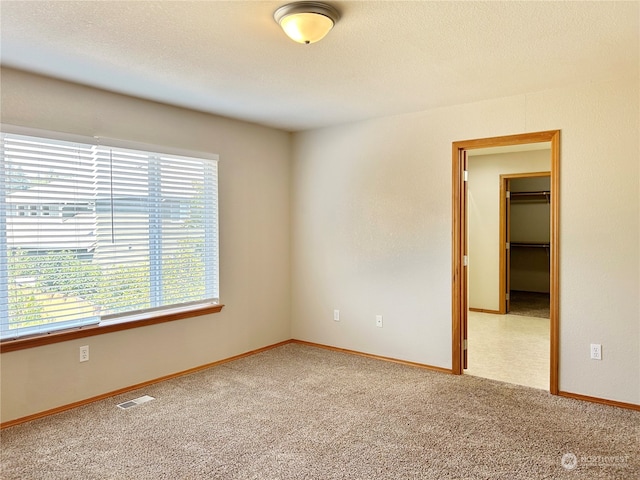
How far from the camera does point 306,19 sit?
6.95 feet

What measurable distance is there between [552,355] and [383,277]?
162cm

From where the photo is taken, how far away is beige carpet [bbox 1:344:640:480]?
237cm

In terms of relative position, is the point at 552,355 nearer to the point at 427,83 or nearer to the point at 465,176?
the point at 465,176

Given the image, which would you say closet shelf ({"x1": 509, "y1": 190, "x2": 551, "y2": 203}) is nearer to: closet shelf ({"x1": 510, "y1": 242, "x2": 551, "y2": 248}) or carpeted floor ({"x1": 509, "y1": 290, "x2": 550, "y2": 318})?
closet shelf ({"x1": 510, "y1": 242, "x2": 551, "y2": 248})

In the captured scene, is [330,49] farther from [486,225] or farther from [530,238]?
[530,238]

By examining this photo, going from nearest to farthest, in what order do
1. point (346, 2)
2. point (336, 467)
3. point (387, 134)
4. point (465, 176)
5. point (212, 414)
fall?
point (346, 2) < point (336, 467) < point (212, 414) < point (465, 176) < point (387, 134)

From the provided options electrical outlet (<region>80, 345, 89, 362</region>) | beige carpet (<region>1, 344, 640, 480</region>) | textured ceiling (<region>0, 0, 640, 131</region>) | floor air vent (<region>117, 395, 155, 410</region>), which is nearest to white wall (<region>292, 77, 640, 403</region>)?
textured ceiling (<region>0, 0, 640, 131</region>)

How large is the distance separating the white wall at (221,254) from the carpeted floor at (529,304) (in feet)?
12.6

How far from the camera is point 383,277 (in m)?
4.39

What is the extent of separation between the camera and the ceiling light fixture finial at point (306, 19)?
208 cm

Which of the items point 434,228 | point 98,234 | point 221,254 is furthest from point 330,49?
point 221,254

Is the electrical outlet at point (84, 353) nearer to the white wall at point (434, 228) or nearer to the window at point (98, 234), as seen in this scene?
the window at point (98, 234)

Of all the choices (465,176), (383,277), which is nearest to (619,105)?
(465,176)

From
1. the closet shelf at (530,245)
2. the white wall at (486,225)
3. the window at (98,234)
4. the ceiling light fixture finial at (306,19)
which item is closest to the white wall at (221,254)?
the window at (98,234)
